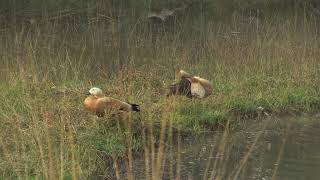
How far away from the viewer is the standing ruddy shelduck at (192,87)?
308 inches

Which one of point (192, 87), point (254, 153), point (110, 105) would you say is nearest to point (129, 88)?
point (192, 87)

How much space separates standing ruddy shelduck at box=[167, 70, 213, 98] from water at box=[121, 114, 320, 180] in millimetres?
673

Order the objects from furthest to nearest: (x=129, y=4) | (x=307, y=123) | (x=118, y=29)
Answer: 1. (x=129, y=4)
2. (x=118, y=29)
3. (x=307, y=123)

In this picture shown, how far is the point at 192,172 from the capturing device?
5895 millimetres

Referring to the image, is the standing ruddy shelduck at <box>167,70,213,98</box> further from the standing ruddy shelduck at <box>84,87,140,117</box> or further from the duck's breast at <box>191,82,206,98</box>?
the standing ruddy shelduck at <box>84,87,140,117</box>

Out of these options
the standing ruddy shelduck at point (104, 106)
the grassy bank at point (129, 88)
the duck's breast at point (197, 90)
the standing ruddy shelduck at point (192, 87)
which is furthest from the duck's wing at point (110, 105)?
the duck's breast at point (197, 90)

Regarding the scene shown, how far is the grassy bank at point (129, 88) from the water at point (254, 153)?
272 millimetres

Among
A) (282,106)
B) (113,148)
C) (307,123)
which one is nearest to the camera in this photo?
(113,148)

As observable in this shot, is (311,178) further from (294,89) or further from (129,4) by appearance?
(129,4)

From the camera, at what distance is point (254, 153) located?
661 cm

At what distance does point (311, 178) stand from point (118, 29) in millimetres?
9577

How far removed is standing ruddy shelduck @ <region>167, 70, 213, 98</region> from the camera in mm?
7820

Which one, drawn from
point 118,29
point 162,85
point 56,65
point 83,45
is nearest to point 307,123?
point 162,85

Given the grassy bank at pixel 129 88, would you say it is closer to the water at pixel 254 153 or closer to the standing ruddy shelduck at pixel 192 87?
the standing ruddy shelduck at pixel 192 87
